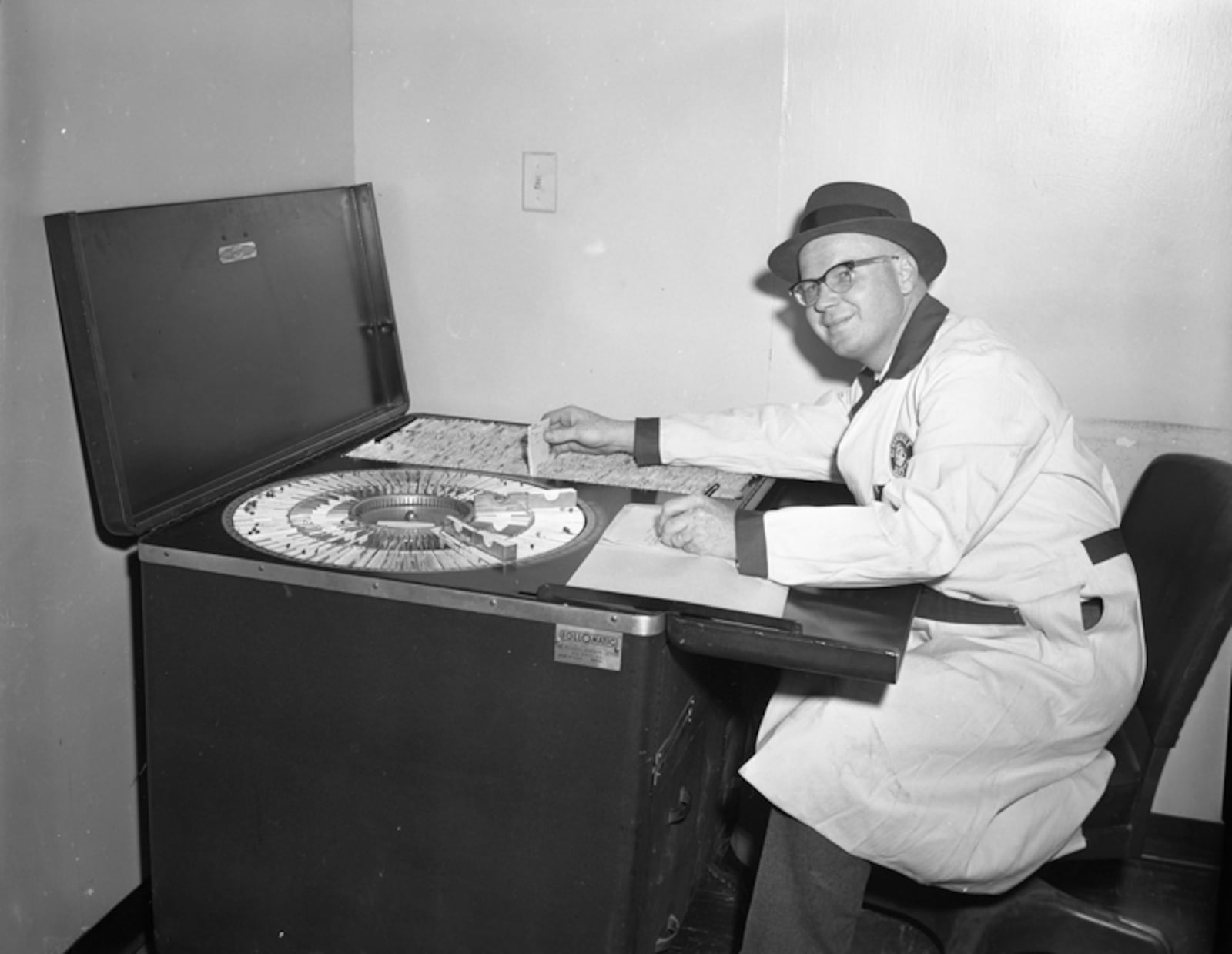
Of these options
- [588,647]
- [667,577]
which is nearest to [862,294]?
[667,577]

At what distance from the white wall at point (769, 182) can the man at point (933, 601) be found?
0.34 metres

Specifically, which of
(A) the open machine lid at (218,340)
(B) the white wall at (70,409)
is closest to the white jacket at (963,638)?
(A) the open machine lid at (218,340)

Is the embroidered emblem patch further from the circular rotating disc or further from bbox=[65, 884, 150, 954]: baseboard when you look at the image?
bbox=[65, 884, 150, 954]: baseboard

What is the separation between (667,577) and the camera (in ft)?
5.27

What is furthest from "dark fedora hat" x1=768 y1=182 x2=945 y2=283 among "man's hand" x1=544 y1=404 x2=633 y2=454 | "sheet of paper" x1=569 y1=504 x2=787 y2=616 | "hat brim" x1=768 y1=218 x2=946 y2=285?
"sheet of paper" x1=569 y1=504 x2=787 y2=616

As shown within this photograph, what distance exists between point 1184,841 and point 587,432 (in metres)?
1.35

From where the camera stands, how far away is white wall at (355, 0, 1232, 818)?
210 cm

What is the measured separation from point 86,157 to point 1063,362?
158 centimetres

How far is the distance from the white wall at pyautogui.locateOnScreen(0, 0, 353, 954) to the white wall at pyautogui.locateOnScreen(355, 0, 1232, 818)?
1.49ft

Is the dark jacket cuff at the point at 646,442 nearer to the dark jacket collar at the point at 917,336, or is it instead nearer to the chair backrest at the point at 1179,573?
the dark jacket collar at the point at 917,336

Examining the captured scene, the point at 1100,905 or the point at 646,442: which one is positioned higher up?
the point at 646,442

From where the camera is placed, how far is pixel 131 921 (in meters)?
1.94

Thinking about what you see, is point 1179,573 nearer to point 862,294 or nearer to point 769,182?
point 862,294

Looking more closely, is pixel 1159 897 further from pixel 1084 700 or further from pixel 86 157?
pixel 86 157
